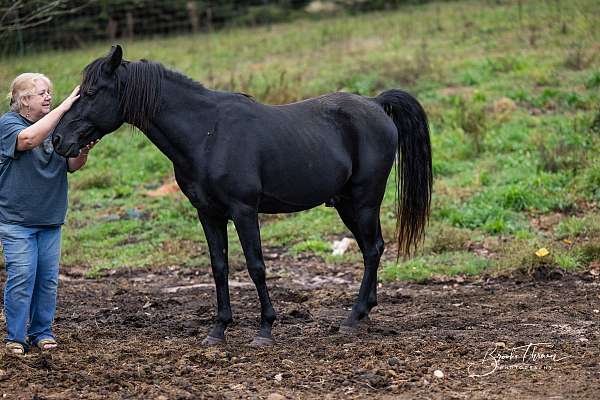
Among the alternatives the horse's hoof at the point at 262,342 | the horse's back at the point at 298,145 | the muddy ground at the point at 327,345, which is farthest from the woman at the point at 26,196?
the horse's hoof at the point at 262,342

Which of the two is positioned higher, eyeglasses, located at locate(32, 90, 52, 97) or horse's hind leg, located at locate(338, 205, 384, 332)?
eyeglasses, located at locate(32, 90, 52, 97)

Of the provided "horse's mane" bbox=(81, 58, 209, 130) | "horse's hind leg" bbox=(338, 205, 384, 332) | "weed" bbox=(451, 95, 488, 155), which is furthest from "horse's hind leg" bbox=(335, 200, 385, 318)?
"weed" bbox=(451, 95, 488, 155)

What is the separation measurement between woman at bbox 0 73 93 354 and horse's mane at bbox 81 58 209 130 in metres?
0.30

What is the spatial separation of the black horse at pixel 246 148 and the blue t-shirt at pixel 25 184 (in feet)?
0.61

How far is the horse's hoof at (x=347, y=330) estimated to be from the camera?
6.15 m

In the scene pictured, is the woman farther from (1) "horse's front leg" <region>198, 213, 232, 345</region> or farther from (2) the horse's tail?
(2) the horse's tail

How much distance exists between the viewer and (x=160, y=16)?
1980 centimetres

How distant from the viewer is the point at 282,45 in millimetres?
18531

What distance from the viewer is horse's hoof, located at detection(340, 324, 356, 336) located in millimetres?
6148

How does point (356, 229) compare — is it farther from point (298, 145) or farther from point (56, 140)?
point (56, 140)

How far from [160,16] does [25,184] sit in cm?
1505

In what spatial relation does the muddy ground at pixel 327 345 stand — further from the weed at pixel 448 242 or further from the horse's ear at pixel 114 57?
the horse's ear at pixel 114 57

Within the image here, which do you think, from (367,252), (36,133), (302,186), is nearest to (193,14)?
(367,252)

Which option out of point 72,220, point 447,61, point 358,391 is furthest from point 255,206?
point 447,61
